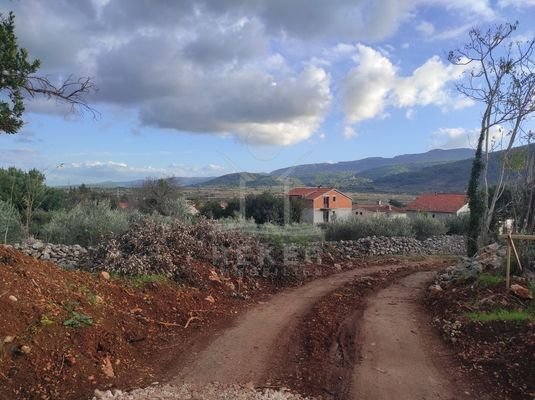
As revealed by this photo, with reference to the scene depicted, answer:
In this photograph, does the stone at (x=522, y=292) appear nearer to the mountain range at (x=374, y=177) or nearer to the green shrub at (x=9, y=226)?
the mountain range at (x=374, y=177)

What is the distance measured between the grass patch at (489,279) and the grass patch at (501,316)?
47.5 inches

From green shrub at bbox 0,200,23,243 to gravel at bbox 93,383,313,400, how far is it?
23.8ft

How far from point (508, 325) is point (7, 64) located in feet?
22.5

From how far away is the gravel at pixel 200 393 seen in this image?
3.83 meters

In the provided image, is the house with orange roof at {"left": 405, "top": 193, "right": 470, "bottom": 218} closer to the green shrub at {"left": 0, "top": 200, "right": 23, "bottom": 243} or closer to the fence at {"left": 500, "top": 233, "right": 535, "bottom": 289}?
the fence at {"left": 500, "top": 233, "right": 535, "bottom": 289}

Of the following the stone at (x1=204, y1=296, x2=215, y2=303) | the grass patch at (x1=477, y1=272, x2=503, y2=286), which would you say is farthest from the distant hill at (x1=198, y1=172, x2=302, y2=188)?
the grass patch at (x1=477, y1=272, x2=503, y2=286)

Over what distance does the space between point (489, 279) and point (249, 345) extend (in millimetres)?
4545

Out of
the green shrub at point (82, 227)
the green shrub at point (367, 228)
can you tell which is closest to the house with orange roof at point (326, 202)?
the green shrub at point (367, 228)

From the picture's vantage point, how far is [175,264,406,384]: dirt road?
4.52 m

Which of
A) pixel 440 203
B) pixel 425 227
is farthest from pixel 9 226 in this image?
pixel 440 203

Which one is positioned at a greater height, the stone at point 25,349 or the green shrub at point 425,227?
the stone at point 25,349

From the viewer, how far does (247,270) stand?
9.41 meters

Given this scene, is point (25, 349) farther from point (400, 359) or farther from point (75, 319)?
point (400, 359)

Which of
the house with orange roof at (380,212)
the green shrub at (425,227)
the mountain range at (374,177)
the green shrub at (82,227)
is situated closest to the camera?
the green shrub at (82,227)
